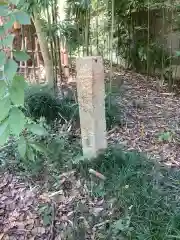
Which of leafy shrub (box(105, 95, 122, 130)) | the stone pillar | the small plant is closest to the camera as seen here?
the stone pillar

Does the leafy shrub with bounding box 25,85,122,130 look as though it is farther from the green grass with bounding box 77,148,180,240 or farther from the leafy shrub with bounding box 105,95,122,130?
the green grass with bounding box 77,148,180,240

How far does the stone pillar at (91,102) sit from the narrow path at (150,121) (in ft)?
1.38

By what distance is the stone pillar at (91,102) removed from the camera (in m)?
2.05

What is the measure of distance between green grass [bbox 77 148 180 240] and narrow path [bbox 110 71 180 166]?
0.83ft

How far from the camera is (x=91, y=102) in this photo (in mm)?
2105

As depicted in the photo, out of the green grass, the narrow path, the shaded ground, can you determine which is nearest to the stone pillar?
the green grass

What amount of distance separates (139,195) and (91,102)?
0.67m

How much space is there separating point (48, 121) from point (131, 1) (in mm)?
2776

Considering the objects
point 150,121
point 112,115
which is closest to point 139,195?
point 112,115

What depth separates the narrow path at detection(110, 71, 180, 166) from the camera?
250 centimetres

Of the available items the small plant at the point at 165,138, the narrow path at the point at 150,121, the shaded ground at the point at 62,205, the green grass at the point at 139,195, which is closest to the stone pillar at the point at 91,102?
the green grass at the point at 139,195

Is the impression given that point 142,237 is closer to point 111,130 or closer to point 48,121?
point 111,130

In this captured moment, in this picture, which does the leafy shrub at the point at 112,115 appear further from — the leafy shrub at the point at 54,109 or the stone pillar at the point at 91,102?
the stone pillar at the point at 91,102

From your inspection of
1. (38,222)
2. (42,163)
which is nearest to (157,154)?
(42,163)
